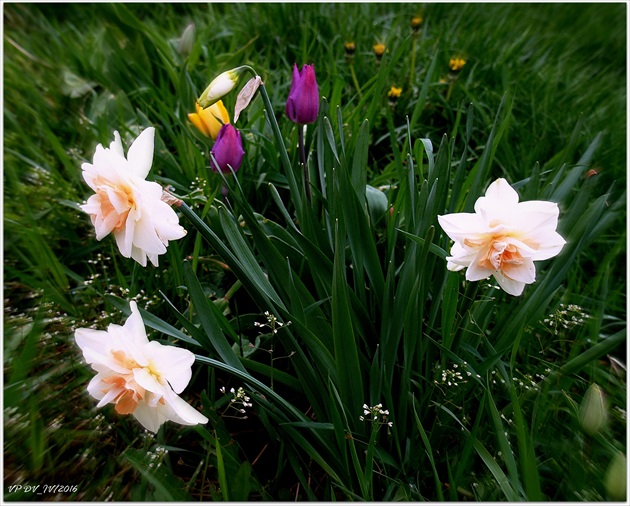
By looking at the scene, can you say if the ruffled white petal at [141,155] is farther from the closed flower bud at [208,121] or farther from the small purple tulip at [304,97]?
the closed flower bud at [208,121]

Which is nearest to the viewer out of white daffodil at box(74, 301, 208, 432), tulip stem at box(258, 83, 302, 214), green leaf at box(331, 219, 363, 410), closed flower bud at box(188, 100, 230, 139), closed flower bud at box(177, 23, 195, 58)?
white daffodil at box(74, 301, 208, 432)

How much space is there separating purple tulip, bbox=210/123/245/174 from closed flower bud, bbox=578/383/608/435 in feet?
2.62

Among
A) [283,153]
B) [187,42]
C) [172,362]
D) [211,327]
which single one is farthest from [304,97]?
[187,42]

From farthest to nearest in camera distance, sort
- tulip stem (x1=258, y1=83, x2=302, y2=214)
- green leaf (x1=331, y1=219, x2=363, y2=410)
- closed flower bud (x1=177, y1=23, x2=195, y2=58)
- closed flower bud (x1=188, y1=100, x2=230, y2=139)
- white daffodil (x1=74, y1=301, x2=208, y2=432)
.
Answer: closed flower bud (x1=177, y1=23, x2=195, y2=58), closed flower bud (x1=188, y1=100, x2=230, y2=139), tulip stem (x1=258, y1=83, x2=302, y2=214), green leaf (x1=331, y1=219, x2=363, y2=410), white daffodil (x1=74, y1=301, x2=208, y2=432)

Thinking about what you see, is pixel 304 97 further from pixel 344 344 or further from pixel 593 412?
pixel 593 412

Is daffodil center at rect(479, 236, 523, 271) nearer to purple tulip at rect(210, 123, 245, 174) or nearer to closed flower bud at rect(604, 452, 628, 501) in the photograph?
closed flower bud at rect(604, 452, 628, 501)

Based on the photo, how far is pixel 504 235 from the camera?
0.84m

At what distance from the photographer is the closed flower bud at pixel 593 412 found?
36.3 inches

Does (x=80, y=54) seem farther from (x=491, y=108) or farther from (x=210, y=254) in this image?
(x=491, y=108)

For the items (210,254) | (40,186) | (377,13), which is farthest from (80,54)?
(377,13)

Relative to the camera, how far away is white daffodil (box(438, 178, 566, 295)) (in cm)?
83

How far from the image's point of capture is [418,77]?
2.18 meters

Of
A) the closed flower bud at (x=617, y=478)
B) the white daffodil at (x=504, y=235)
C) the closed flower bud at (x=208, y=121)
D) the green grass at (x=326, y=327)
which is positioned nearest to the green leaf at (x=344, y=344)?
the green grass at (x=326, y=327)

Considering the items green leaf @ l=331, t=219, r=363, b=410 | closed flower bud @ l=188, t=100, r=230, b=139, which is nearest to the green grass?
green leaf @ l=331, t=219, r=363, b=410
